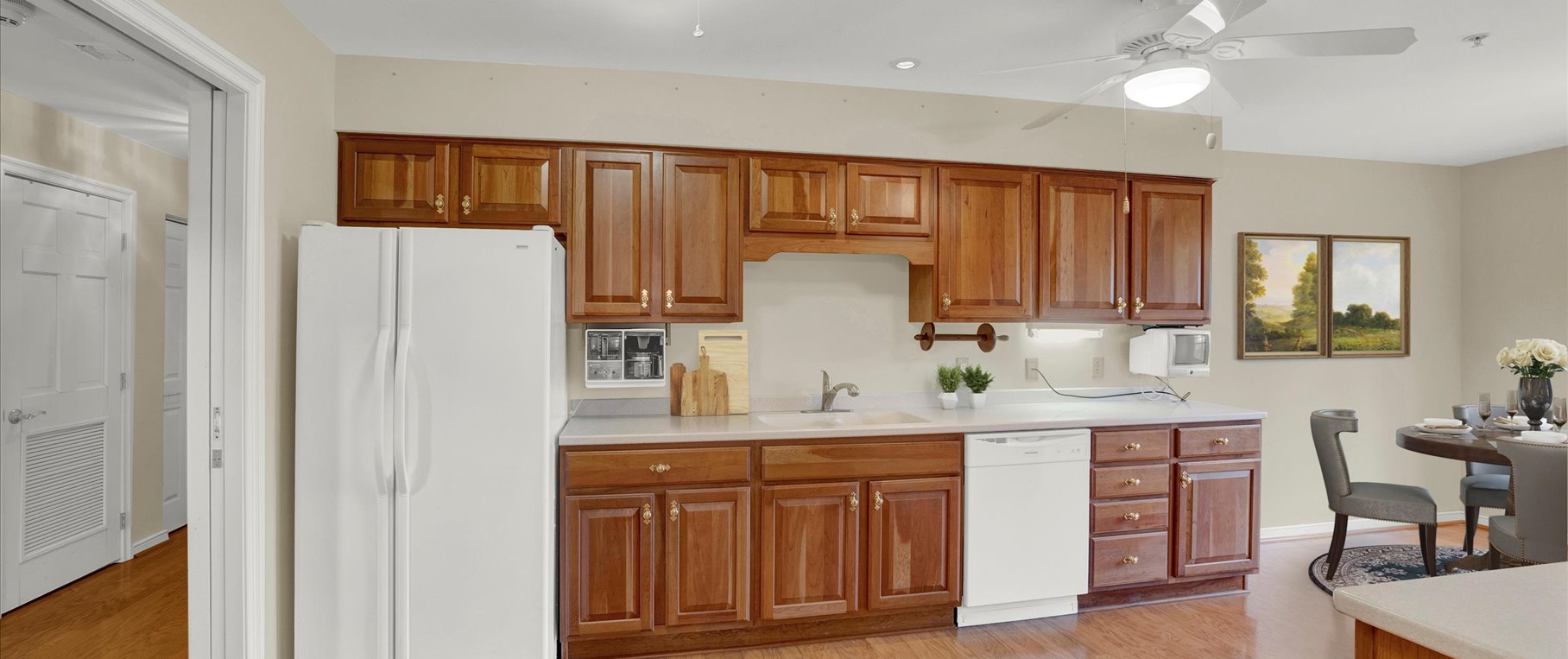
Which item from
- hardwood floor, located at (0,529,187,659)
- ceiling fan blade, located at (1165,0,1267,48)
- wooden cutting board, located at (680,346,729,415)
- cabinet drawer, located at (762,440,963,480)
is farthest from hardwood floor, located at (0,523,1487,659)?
ceiling fan blade, located at (1165,0,1267,48)

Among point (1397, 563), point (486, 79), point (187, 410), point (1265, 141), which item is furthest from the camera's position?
point (1265, 141)

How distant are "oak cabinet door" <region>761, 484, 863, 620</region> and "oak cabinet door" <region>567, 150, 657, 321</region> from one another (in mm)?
1026

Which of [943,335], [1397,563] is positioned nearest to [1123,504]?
[943,335]

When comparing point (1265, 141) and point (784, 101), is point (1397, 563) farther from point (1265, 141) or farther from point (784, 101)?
point (784, 101)

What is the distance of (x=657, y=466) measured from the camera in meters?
2.72

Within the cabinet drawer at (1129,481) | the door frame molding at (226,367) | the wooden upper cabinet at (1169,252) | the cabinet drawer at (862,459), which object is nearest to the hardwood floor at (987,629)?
the door frame molding at (226,367)

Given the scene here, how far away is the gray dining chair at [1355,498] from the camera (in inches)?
131

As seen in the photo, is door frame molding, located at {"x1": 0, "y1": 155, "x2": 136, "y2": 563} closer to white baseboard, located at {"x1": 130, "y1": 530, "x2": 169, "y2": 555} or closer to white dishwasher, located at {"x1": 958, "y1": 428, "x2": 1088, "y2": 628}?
white baseboard, located at {"x1": 130, "y1": 530, "x2": 169, "y2": 555}

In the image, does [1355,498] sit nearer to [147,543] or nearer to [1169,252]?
[1169,252]

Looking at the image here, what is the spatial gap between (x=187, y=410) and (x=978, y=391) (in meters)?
3.15

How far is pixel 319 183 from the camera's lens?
2.68 metres

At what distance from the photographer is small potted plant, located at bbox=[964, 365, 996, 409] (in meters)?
3.55

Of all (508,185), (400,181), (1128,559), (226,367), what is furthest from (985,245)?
(226,367)

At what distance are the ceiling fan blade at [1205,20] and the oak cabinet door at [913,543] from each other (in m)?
1.82
